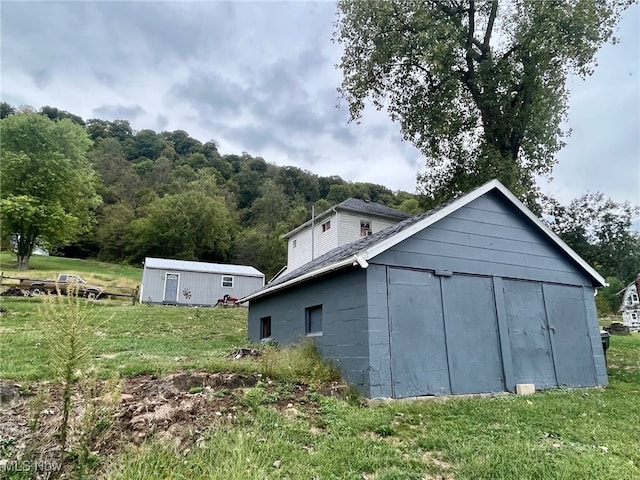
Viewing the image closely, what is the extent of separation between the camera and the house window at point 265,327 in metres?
11.3

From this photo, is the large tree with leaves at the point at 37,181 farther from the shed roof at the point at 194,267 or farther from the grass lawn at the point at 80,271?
the shed roof at the point at 194,267

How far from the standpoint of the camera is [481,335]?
780cm

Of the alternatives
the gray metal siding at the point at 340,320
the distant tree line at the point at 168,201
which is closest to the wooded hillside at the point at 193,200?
the distant tree line at the point at 168,201

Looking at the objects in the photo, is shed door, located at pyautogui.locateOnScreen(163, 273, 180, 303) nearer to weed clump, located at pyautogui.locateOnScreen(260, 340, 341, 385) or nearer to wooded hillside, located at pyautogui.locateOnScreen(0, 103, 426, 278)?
wooded hillside, located at pyautogui.locateOnScreen(0, 103, 426, 278)

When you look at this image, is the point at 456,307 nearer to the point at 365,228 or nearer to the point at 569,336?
the point at 569,336

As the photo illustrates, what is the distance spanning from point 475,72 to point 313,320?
11916mm

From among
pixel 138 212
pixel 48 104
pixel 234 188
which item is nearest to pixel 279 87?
pixel 138 212

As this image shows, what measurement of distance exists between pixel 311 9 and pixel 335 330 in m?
12.4

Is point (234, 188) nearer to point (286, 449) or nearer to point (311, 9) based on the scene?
point (311, 9)

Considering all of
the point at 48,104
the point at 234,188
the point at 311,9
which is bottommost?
the point at 311,9

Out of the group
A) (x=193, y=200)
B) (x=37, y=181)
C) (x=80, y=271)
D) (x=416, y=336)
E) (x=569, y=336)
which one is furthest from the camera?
(x=193, y=200)

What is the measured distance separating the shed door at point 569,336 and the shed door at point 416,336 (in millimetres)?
3321

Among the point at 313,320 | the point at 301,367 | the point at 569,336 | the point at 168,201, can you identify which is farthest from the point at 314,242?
the point at 168,201

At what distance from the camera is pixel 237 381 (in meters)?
5.89
